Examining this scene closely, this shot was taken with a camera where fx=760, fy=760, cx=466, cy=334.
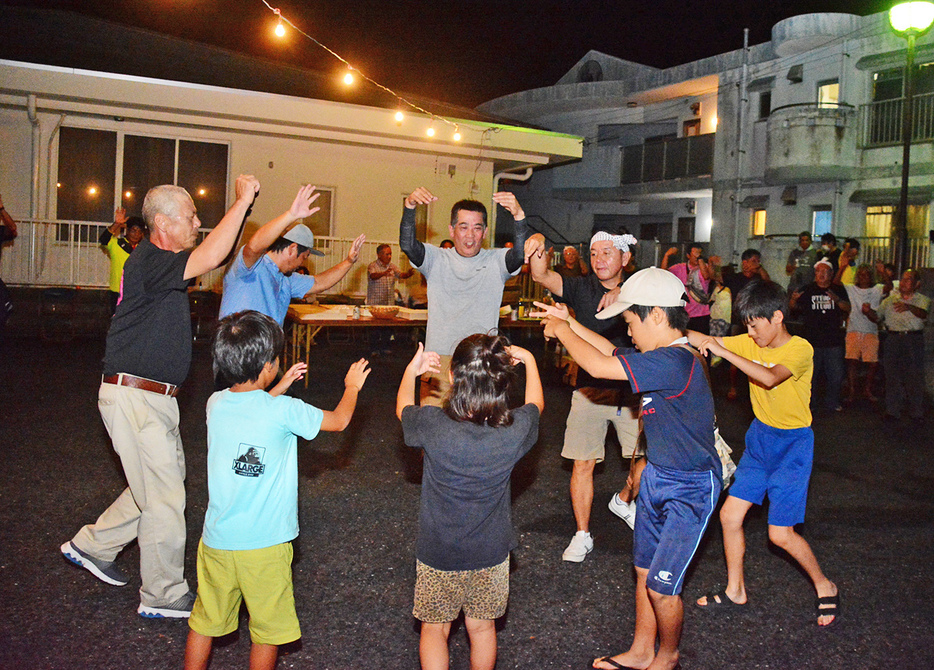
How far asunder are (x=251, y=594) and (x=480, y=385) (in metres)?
1.24

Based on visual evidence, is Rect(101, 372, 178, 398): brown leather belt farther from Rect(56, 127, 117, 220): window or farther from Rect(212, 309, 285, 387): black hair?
Rect(56, 127, 117, 220): window

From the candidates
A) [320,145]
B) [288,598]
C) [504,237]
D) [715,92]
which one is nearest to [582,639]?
[288,598]

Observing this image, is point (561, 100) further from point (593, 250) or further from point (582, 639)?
point (582, 639)

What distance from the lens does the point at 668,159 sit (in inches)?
1074

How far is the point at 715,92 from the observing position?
84.9 feet

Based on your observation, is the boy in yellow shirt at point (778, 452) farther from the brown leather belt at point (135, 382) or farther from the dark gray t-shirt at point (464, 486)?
the brown leather belt at point (135, 382)

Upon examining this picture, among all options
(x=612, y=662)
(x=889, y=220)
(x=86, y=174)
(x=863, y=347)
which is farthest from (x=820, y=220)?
(x=612, y=662)

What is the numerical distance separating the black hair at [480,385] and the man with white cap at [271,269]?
1265 millimetres

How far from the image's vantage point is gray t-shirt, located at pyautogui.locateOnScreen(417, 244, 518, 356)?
5.00 meters

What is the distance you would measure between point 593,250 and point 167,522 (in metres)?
3.07

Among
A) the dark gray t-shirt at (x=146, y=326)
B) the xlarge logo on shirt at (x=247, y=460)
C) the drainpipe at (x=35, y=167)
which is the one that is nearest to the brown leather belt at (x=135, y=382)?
the dark gray t-shirt at (x=146, y=326)

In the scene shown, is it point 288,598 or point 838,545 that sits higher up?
point 288,598

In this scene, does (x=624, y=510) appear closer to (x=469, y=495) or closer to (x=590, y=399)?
(x=590, y=399)

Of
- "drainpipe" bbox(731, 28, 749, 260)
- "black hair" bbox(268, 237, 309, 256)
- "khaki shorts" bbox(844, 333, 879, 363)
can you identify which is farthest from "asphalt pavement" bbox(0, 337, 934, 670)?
"drainpipe" bbox(731, 28, 749, 260)
